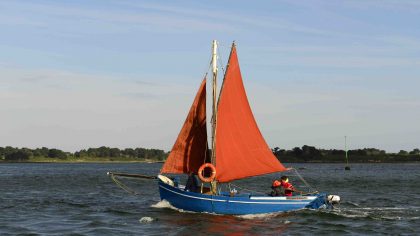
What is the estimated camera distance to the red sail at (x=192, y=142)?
45.3 m

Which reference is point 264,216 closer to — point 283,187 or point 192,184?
point 283,187

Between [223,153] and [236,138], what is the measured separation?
1447 millimetres

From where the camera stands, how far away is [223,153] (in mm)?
44594

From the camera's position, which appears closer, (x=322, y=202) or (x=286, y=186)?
(x=286, y=186)

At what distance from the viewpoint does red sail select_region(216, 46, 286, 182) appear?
44469 millimetres

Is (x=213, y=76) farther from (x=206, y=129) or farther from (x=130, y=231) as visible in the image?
(x=130, y=231)

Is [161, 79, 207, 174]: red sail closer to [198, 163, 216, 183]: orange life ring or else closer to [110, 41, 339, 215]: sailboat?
[110, 41, 339, 215]: sailboat

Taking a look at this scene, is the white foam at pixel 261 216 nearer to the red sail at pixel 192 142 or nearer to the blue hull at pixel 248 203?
the blue hull at pixel 248 203

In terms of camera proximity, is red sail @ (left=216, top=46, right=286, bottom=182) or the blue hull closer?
the blue hull

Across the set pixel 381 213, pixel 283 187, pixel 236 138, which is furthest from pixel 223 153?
pixel 381 213

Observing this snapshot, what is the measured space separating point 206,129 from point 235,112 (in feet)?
8.47

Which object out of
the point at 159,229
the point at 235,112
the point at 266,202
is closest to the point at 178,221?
the point at 159,229

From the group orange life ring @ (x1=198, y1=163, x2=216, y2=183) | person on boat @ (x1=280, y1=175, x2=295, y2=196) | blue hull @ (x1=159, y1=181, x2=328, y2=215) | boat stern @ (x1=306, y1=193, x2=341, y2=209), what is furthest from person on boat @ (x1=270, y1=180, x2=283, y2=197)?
orange life ring @ (x1=198, y1=163, x2=216, y2=183)

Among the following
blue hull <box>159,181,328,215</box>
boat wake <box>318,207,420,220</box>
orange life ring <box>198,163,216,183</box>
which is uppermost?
orange life ring <box>198,163,216,183</box>
